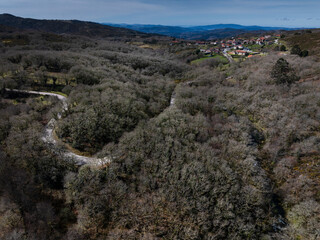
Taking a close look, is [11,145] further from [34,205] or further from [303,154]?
[303,154]

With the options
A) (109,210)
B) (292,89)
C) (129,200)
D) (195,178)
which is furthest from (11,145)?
(292,89)

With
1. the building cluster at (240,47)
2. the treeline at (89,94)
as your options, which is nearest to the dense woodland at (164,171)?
the treeline at (89,94)

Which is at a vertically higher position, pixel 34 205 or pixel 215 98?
pixel 215 98

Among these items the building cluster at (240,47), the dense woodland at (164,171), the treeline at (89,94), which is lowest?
the dense woodland at (164,171)

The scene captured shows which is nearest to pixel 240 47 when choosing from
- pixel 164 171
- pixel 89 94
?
pixel 89 94

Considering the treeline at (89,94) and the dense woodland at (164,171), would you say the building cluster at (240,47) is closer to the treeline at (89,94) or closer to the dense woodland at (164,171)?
the treeline at (89,94)

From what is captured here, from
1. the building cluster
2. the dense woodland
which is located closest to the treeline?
the dense woodland

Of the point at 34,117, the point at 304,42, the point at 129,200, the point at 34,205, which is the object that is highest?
the point at 304,42

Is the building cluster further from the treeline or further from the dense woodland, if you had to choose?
the dense woodland

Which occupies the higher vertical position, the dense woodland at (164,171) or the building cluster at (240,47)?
the building cluster at (240,47)
